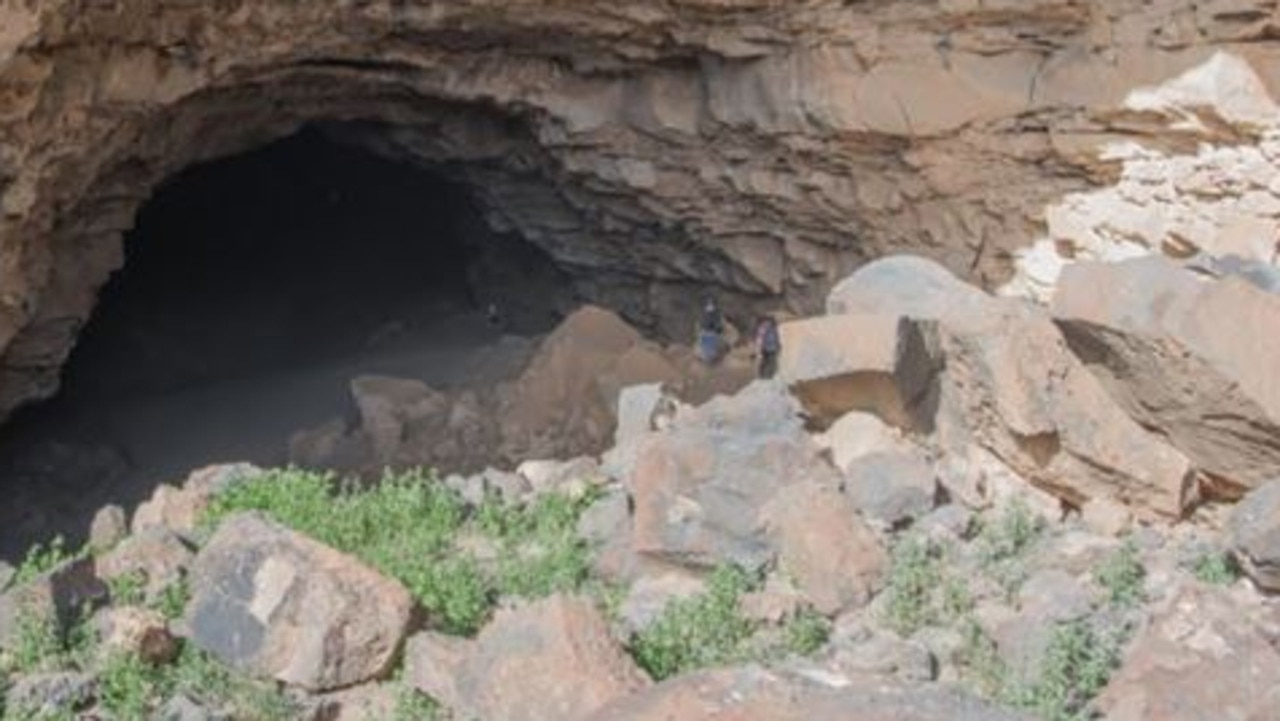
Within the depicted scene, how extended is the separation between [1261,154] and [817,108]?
108 inches

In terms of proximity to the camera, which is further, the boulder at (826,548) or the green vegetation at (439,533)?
the green vegetation at (439,533)

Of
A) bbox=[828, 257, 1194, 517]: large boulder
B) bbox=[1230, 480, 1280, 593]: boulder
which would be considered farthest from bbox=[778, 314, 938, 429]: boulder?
bbox=[1230, 480, 1280, 593]: boulder

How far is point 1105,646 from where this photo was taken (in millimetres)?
5227

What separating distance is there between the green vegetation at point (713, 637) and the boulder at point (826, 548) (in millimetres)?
152

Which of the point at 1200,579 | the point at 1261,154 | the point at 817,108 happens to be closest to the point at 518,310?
the point at 817,108

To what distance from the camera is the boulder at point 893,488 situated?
252 inches

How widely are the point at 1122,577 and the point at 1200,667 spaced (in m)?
1.08

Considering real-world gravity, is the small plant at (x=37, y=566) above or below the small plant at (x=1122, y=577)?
below

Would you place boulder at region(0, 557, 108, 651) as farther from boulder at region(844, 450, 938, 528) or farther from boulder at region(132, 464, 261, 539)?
boulder at region(844, 450, 938, 528)

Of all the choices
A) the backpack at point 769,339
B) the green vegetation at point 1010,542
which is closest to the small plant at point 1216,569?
the green vegetation at point 1010,542

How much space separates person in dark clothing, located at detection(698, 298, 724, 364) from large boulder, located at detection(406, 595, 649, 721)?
4654 mm

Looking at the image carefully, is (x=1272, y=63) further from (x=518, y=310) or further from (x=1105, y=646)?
(x=518, y=310)

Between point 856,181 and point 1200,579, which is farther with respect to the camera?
point 856,181

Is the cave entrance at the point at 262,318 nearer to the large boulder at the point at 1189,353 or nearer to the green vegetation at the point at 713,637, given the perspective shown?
the green vegetation at the point at 713,637
